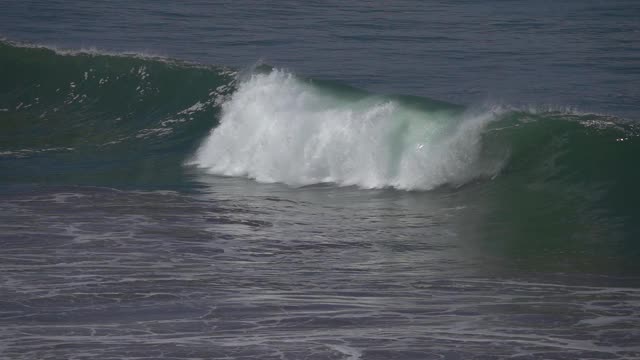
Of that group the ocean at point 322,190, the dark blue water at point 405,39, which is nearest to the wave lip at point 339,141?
the ocean at point 322,190

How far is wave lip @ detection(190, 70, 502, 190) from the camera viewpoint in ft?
51.0

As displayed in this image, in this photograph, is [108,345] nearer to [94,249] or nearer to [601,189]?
[94,249]

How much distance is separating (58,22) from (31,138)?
10.3m

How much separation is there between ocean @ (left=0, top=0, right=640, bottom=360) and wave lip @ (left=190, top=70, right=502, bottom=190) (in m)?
0.04

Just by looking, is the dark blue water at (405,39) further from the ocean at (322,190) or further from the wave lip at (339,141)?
the wave lip at (339,141)

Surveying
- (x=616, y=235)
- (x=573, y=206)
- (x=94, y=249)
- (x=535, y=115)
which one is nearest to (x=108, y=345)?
(x=94, y=249)

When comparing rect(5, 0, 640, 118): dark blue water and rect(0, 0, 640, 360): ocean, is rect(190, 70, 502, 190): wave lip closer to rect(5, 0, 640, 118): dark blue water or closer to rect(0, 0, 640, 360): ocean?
rect(0, 0, 640, 360): ocean

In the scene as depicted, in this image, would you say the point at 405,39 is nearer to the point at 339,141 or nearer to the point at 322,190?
the point at 339,141

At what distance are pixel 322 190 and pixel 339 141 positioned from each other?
1483 mm

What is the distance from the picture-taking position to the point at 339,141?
16547 millimetres

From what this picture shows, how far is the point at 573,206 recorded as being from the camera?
13734 millimetres

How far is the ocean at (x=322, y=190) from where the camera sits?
8.95 meters

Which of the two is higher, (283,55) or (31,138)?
(283,55)

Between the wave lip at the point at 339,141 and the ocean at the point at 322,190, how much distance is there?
0.13 ft
